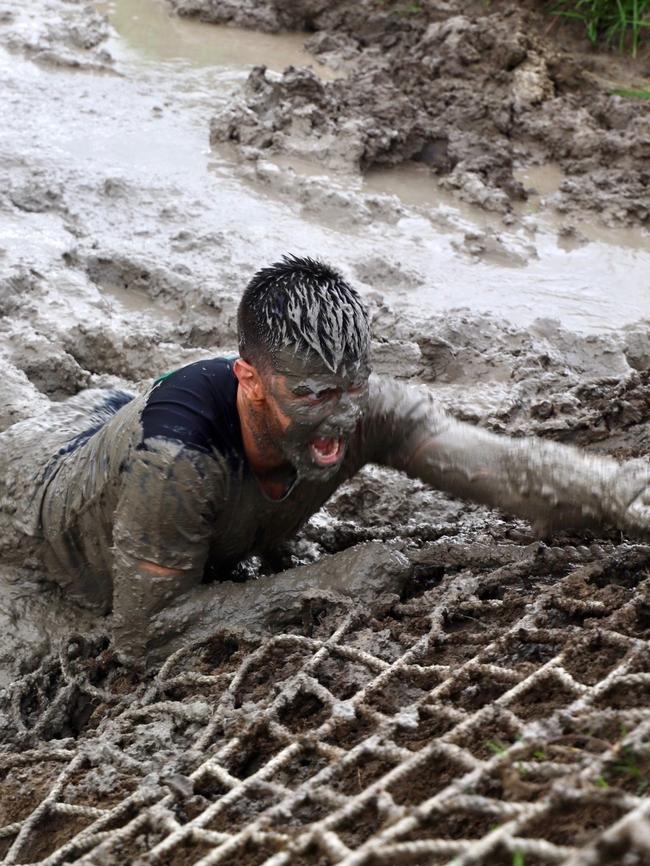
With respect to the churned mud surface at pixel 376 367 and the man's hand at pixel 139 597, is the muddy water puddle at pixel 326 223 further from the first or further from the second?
the man's hand at pixel 139 597

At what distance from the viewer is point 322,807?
5.89 ft

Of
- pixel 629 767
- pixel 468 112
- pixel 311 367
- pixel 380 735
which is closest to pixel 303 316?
pixel 311 367

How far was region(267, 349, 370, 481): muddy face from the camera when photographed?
2.44m

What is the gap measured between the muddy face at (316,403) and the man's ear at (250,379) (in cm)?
4

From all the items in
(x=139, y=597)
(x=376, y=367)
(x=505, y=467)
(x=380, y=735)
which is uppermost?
(x=505, y=467)

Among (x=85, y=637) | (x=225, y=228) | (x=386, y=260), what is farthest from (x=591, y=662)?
(x=225, y=228)

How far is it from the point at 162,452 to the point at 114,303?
224 centimetres

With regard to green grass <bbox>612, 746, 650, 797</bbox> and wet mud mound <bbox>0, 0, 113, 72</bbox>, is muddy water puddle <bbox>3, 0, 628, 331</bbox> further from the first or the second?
green grass <bbox>612, 746, 650, 797</bbox>

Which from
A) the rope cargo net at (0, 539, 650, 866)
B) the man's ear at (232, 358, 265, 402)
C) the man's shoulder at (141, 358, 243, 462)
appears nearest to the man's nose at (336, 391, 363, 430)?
the man's ear at (232, 358, 265, 402)

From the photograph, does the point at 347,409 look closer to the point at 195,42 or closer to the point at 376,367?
the point at 376,367

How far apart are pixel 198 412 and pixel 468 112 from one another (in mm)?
4212

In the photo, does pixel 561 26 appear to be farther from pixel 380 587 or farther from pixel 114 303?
pixel 380 587

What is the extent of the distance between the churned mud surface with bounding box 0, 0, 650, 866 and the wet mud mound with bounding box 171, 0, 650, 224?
0.02m

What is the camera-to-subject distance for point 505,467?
107 inches
